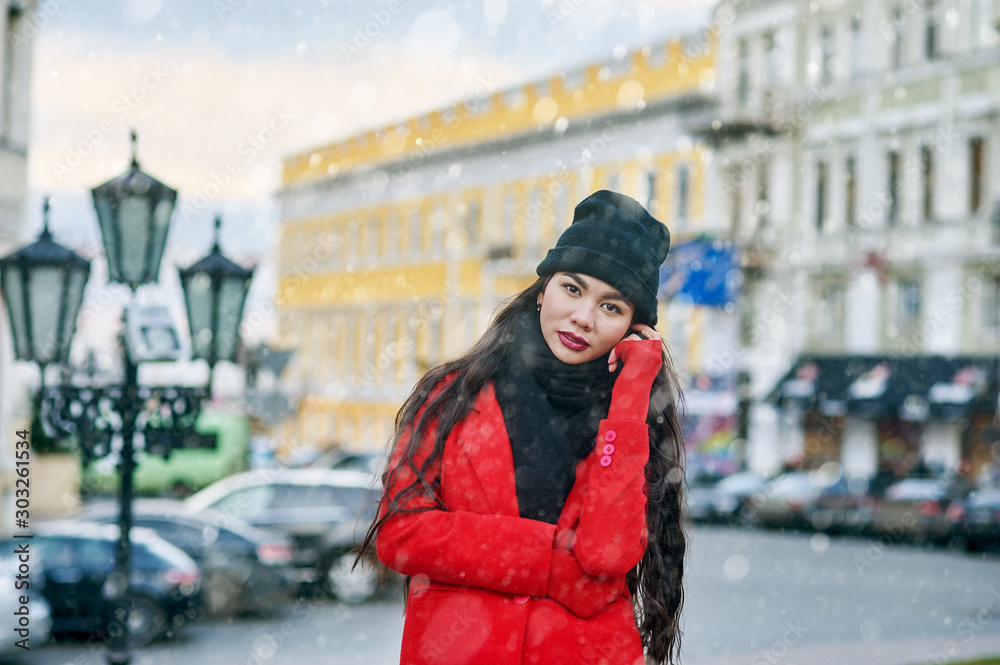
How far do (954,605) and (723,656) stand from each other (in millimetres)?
4975

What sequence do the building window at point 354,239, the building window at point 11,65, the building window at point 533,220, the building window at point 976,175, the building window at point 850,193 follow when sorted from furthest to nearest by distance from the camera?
the building window at point 354,239, the building window at point 533,220, the building window at point 850,193, the building window at point 976,175, the building window at point 11,65

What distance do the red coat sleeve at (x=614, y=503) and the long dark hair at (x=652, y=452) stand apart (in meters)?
0.24

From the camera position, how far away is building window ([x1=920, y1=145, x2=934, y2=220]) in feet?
84.2

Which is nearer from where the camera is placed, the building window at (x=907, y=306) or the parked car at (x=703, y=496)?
the parked car at (x=703, y=496)

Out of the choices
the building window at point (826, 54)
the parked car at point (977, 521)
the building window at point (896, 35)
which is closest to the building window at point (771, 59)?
the building window at point (826, 54)

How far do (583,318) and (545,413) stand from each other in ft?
0.75

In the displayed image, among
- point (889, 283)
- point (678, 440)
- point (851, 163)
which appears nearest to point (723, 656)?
point (678, 440)

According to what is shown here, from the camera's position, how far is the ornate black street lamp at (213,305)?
676cm

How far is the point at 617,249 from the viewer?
96.0 inches

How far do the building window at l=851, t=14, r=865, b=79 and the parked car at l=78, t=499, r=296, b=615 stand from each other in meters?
20.6

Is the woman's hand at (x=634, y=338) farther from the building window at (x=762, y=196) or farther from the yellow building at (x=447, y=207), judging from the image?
the building window at (x=762, y=196)

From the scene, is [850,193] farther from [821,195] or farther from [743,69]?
[743,69]

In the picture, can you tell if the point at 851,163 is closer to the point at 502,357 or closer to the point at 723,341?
the point at 723,341

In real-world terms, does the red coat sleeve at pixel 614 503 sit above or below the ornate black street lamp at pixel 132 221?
below
